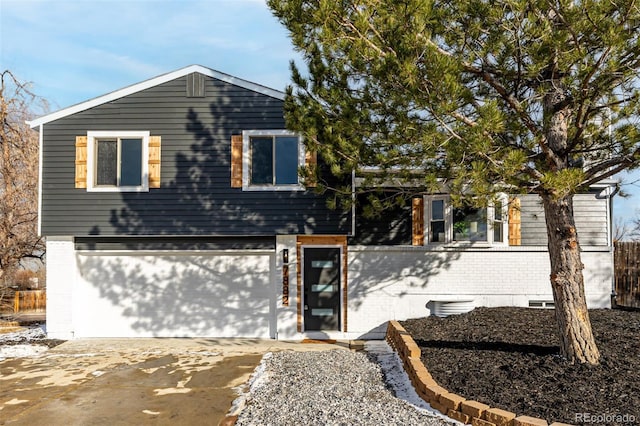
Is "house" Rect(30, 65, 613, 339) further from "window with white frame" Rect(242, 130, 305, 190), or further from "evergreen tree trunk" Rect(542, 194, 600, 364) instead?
"evergreen tree trunk" Rect(542, 194, 600, 364)

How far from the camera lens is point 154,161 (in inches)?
425

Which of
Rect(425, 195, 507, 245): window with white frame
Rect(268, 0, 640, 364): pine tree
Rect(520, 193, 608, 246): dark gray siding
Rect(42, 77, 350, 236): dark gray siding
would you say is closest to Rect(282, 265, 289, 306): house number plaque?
Rect(42, 77, 350, 236): dark gray siding

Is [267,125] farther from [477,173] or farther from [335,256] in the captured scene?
[477,173]

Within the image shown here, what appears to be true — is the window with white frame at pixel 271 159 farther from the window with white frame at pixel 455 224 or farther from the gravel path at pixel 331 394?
the gravel path at pixel 331 394

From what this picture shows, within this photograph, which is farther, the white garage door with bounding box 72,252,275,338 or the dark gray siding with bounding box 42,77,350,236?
the white garage door with bounding box 72,252,275,338

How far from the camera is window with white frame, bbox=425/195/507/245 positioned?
11250 millimetres

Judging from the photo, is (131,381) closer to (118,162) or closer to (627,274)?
(118,162)

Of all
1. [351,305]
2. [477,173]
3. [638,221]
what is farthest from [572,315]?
[638,221]

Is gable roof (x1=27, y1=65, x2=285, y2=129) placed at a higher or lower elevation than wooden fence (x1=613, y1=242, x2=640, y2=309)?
higher

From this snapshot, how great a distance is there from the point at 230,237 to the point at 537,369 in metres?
6.85

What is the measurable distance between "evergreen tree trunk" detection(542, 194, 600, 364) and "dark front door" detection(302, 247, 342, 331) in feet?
17.6

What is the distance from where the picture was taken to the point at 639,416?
4605 mm

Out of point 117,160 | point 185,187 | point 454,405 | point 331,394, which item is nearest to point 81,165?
point 117,160

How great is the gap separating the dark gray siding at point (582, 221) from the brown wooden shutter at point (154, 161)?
7916 mm
